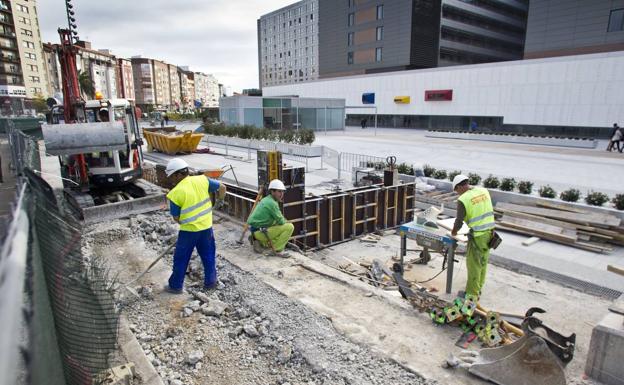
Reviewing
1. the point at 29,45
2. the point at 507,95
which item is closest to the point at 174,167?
the point at 507,95

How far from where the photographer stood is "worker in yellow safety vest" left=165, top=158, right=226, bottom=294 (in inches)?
213

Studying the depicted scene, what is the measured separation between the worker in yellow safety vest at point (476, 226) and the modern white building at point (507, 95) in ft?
91.4

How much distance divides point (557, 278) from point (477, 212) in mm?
2965

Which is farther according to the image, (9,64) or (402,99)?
(9,64)

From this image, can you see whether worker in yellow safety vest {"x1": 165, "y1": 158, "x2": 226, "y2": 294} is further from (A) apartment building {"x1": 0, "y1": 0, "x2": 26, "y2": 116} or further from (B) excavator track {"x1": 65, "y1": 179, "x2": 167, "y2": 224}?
(A) apartment building {"x1": 0, "y1": 0, "x2": 26, "y2": 116}

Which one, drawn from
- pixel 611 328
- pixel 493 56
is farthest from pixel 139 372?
pixel 493 56

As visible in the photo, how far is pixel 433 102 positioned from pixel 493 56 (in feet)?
90.2

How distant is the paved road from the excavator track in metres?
11.8

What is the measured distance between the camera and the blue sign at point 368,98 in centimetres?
4334

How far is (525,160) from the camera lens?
1916 cm

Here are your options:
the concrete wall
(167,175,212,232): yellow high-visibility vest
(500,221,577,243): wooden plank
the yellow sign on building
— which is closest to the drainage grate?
(500,221,577,243): wooden plank

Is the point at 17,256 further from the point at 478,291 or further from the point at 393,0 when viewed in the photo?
the point at 393,0

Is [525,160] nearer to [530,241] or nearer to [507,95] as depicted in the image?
[530,241]

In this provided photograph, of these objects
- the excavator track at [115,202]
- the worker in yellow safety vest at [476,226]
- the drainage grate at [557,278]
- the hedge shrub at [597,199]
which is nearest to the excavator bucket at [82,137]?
the excavator track at [115,202]
